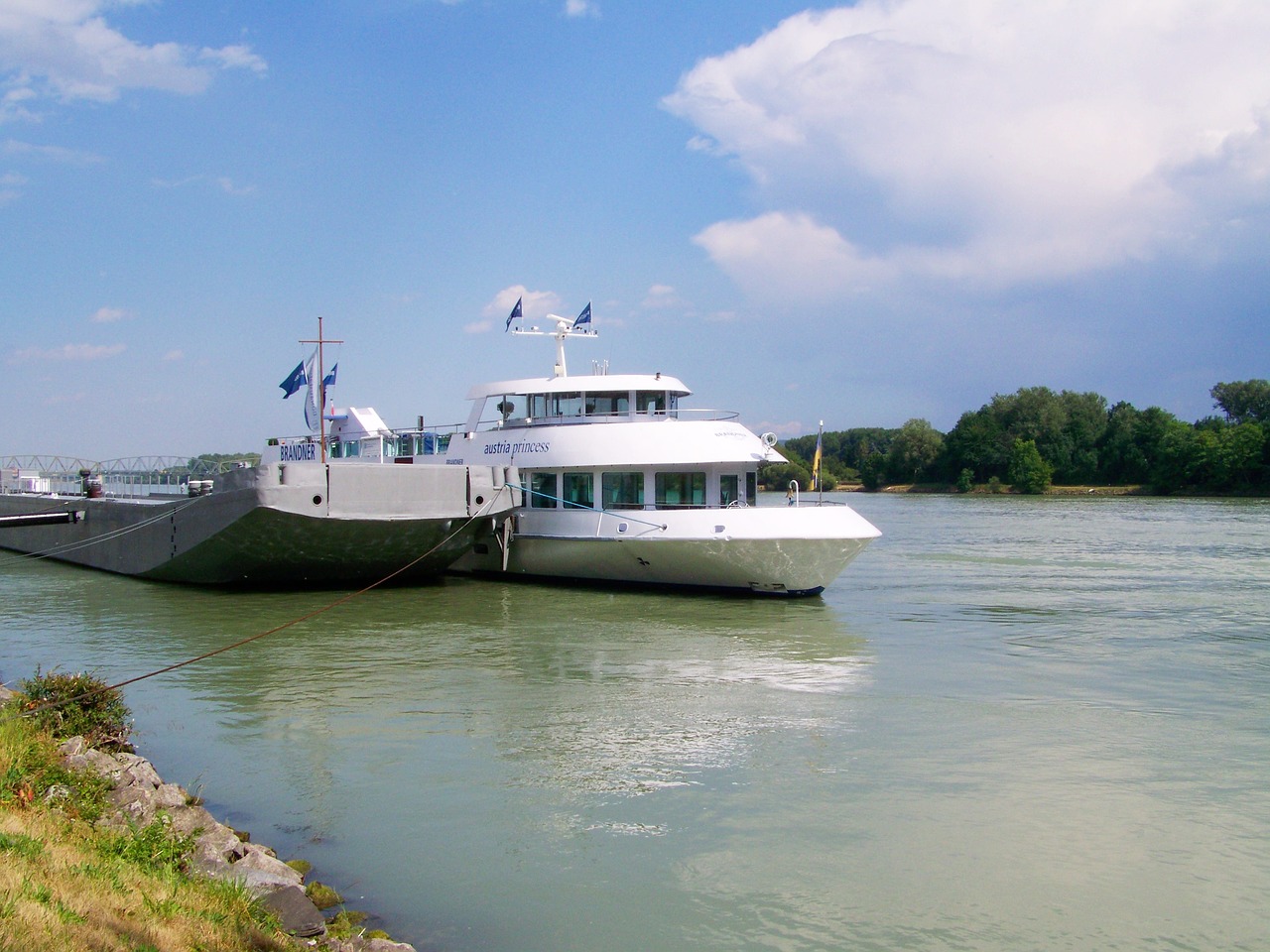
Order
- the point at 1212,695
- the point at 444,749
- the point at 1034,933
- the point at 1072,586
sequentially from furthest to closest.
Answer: the point at 1072,586, the point at 1212,695, the point at 444,749, the point at 1034,933

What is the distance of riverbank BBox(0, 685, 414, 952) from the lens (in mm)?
4566

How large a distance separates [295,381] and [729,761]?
63.0 ft

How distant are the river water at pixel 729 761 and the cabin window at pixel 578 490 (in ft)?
6.92

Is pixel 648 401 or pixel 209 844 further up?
pixel 648 401

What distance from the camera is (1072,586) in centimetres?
2312

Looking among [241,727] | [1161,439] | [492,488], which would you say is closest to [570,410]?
[492,488]

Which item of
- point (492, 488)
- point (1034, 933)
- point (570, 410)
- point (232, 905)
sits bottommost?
point (1034, 933)

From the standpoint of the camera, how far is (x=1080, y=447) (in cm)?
8956

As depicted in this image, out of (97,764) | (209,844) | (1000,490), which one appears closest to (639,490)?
(97,764)

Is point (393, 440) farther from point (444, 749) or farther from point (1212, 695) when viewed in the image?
point (1212, 695)

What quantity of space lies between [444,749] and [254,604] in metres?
11.6

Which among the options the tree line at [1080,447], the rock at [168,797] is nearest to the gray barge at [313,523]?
the rock at [168,797]

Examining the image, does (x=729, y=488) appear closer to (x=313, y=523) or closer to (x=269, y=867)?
(x=313, y=523)

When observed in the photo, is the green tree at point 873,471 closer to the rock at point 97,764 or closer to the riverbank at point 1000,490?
the riverbank at point 1000,490
